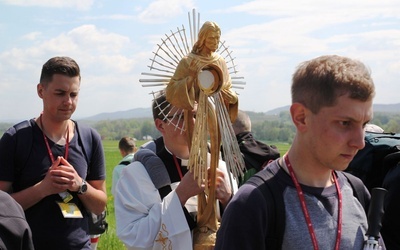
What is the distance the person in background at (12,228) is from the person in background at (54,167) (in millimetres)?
2025

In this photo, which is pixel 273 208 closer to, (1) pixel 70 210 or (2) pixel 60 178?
(2) pixel 60 178

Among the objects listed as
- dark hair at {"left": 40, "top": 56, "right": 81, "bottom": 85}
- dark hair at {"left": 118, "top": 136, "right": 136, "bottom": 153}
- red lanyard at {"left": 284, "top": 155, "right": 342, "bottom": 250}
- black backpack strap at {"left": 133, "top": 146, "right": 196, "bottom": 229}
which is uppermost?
dark hair at {"left": 40, "top": 56, "right": 81, "bottom": 85}

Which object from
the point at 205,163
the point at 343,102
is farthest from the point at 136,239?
the point at 343,102

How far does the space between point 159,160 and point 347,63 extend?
167 centimetres

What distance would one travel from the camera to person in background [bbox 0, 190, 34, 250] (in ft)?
7.23

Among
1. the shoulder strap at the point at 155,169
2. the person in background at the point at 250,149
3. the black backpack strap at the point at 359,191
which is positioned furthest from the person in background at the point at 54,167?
the black backpack strap at the point at 359,191

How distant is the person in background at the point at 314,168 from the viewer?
2.22m

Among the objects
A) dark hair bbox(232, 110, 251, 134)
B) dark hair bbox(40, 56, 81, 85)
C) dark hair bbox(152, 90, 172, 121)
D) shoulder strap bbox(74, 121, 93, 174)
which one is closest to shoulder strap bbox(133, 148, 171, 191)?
dark hair bbox(152, 90, 172, 121)

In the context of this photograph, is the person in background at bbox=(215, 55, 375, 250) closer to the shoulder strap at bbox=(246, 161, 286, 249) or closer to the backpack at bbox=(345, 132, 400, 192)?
the shoulder strap at bbox=(246, 161, 286, 249)

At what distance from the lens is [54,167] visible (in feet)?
14.2

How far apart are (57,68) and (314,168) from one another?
2.69 m

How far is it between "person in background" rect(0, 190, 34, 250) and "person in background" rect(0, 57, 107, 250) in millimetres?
2025

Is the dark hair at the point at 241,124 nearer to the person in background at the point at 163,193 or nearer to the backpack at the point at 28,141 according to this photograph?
the backpack at the point at 28,141

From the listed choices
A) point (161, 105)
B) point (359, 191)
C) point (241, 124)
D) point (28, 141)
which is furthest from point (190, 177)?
point (241, 124)
